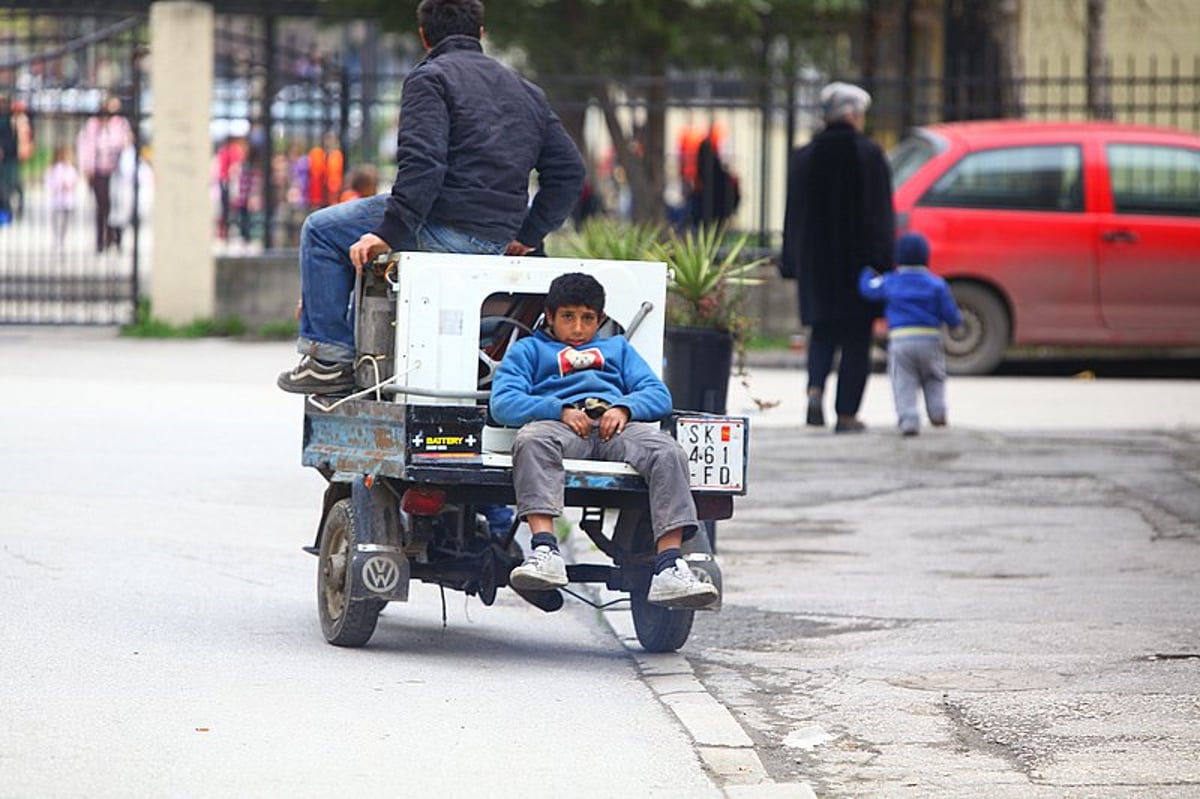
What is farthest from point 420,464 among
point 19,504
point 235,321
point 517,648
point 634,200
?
point 634,200

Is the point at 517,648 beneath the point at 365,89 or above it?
beneath

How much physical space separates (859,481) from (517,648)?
471cm

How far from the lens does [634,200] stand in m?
23.9

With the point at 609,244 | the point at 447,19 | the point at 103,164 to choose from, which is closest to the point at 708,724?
the point at 447,19

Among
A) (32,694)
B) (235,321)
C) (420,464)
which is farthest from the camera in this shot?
(235,321)

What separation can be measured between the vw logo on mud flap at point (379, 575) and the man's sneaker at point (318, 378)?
0.70 meters

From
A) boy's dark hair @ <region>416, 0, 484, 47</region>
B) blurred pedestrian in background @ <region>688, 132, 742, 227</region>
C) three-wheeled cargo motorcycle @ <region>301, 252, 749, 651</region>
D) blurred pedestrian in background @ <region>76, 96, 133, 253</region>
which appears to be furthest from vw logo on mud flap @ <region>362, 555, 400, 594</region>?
blurred pedestrian in background @ <region>76, 96, 133, 253</region>

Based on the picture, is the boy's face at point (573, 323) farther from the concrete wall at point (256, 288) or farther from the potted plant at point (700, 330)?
the concrete wall at point (256, 288)

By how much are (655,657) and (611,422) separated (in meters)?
0.94

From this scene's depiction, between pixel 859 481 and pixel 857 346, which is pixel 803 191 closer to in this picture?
pixel 857 346

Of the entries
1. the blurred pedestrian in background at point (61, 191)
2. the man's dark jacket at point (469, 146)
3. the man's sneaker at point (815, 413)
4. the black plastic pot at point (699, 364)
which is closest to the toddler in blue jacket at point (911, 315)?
the man's sneaker at point (815, 413)

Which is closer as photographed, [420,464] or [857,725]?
[857,725]

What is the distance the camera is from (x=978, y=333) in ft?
59.0

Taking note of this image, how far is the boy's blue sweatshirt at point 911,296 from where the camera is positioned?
1401 cm
